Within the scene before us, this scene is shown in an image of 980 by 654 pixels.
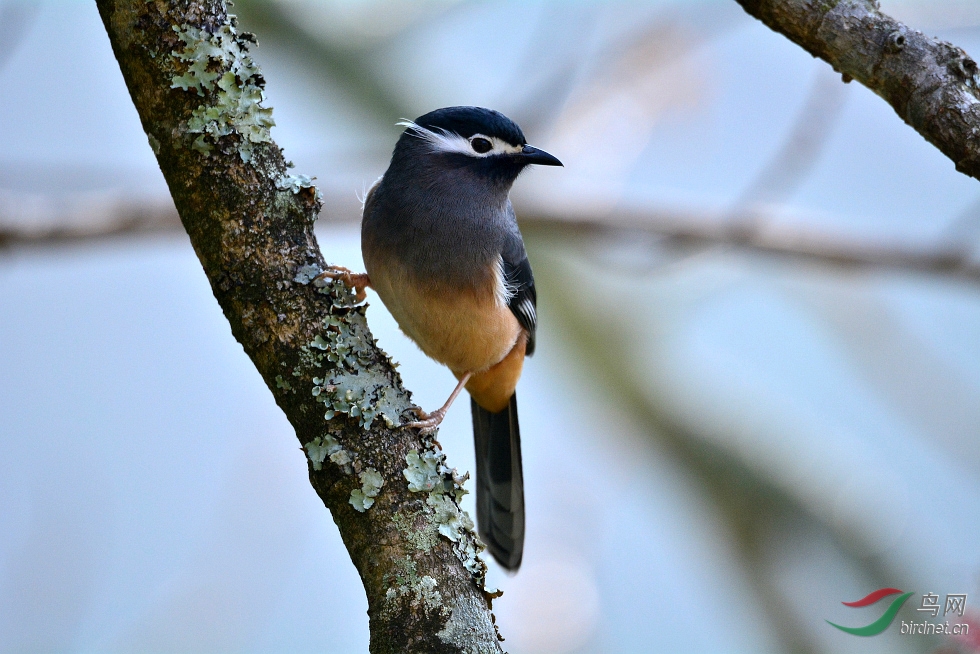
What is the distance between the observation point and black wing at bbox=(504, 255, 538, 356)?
4.12 meters

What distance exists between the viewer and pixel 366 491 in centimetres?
251

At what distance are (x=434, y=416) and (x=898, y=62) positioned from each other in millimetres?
2010

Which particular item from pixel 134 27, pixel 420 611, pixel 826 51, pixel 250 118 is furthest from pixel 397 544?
pixel 826 51

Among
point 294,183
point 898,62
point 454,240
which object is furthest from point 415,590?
point 898,62

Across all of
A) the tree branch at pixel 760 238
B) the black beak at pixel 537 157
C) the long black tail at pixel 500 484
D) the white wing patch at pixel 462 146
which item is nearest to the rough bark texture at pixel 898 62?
the black beak at pixel 537 157

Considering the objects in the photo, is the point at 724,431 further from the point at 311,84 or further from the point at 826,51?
the point at 826,51

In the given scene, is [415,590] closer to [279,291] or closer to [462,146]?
[279,291]

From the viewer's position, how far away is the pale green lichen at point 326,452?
8.30 ft

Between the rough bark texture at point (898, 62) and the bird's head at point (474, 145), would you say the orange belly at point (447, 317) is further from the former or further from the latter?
the rough bark texture at point (898, 62)

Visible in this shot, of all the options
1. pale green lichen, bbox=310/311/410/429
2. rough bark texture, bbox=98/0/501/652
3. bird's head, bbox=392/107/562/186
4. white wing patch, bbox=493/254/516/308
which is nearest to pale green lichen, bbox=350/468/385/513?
rough bark texture, bbox=98/0/501/652

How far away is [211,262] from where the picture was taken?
2.65m

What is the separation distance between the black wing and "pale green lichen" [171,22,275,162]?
161 centimetres

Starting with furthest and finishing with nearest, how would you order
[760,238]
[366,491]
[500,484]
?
[760,238] < [500,484] < [366,491]

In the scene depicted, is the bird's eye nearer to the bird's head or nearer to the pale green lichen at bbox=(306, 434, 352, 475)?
the bird's head
